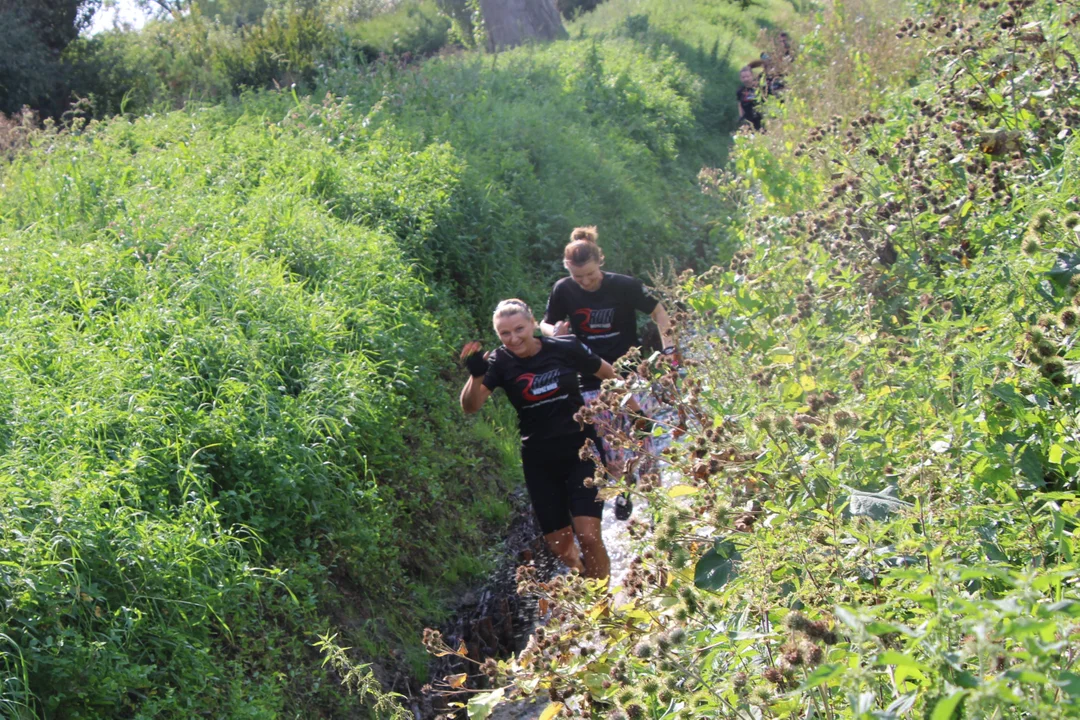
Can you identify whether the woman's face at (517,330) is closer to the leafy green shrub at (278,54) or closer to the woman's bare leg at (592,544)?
the woman's bare leg at (592,544)

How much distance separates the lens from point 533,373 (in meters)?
6.19

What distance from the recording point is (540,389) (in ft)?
20.3

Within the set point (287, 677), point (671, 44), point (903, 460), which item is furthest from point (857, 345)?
point (671, 44)

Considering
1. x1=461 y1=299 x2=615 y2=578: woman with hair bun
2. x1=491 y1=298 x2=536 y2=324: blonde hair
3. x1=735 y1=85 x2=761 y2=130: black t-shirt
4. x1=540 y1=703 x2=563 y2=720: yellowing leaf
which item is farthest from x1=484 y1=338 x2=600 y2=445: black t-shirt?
x1=735 y1=85 x2=761 y2=130: black t-shirt

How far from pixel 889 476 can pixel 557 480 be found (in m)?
3.22

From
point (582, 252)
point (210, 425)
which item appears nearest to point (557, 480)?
point (582, 252)

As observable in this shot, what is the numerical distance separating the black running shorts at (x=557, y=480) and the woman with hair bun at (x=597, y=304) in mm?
879

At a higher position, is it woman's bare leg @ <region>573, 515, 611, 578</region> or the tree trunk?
the tree trunk

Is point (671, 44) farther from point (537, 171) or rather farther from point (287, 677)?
point (287, 677)

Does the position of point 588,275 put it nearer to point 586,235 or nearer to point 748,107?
point 586,235

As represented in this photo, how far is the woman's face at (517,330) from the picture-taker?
6090mm

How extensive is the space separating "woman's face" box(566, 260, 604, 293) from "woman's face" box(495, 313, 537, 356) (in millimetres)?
998

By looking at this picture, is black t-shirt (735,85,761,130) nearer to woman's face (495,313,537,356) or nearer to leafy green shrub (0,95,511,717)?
leafy green shrub (0,95,511,717)

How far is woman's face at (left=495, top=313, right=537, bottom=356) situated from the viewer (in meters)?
6.09
